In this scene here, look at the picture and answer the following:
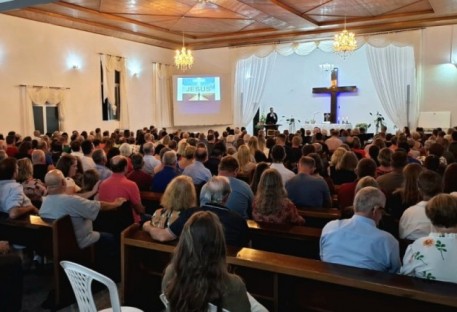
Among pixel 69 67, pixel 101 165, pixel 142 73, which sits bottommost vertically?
pixel 101 165

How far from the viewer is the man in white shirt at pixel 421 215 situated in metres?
2.88

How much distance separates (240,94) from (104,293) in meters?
11.5

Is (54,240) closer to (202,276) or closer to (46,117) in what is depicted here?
(202,276)

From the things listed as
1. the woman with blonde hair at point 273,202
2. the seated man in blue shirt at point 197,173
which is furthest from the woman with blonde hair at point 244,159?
the woman with blonde hair at point 273,202

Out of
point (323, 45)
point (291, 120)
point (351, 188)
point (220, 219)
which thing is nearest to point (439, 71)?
point (323, 45)

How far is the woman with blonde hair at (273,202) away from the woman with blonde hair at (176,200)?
0.69m

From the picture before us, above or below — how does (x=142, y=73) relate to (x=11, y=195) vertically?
above

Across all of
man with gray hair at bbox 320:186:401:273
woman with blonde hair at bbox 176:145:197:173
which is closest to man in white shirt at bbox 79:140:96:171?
woman with blonde hair at bbox 176:145:197:173

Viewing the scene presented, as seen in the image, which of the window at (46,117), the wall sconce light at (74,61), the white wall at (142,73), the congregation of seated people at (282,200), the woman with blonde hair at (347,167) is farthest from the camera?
the wall sconce light at (74,61)

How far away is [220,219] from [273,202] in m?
0.85

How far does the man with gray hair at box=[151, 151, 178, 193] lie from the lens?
5.06 metres

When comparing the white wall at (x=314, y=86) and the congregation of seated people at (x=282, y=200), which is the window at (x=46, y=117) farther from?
the white wall at (x=314, y=86)

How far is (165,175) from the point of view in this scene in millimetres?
5074

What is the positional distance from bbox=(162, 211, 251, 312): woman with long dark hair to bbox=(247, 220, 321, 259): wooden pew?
152 centimetres
